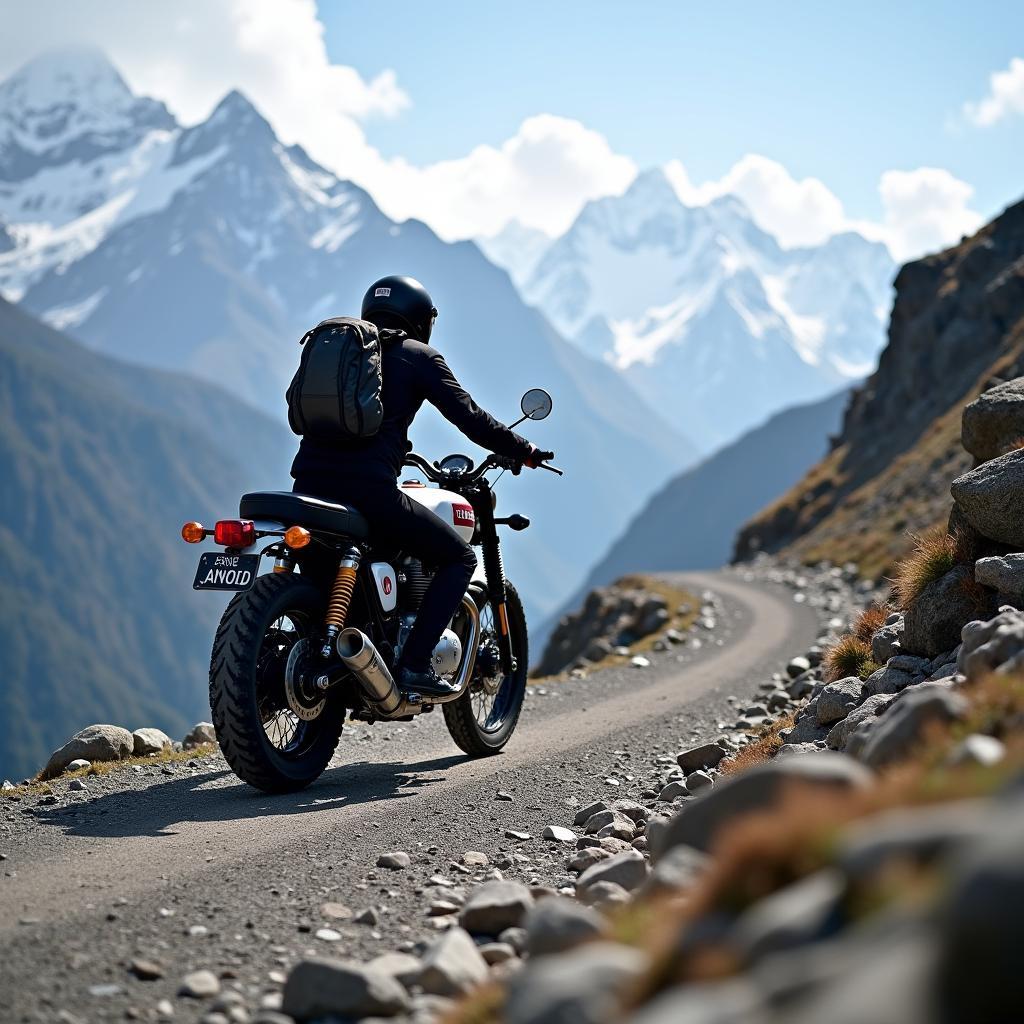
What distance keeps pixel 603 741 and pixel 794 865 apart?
9467 millimetres

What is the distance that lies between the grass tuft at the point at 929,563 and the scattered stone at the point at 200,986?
22.0 ft

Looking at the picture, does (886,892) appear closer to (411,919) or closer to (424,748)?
(411,919)

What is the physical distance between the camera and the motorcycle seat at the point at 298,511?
902 centimetres

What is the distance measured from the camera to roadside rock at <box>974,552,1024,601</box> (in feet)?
28.5

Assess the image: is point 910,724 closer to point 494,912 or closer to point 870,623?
point 494,912

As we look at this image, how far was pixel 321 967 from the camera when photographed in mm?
4617

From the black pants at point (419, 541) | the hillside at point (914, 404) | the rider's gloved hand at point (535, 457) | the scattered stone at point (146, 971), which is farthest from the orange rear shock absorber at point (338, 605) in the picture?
the hillside at point (914, 404)

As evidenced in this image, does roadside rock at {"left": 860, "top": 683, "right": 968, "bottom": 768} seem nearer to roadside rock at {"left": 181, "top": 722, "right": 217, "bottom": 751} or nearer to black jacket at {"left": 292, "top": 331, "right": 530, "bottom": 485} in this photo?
black jacket at {"left": 292, "top": 331, "right": 530, "bottom": 485}

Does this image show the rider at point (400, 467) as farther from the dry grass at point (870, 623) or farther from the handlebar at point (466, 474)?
the dry grass at point (870, 623)

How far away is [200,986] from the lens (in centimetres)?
493

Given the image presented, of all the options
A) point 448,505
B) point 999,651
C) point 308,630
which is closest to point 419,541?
point 448,505

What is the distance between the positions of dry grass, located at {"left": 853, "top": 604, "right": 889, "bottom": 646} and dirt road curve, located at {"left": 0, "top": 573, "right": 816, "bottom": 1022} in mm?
2240

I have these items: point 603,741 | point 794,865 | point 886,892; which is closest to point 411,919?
point 794,865

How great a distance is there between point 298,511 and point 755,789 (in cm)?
548
